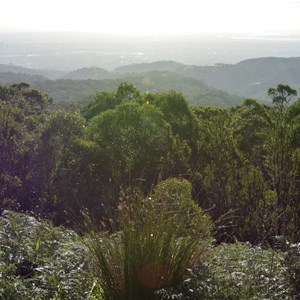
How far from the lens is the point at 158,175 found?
20.1ft

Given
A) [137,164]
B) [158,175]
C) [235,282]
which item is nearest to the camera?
[235,282]

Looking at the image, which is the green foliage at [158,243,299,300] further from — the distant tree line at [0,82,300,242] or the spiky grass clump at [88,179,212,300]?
the distant tree line at [0,82,300,242]

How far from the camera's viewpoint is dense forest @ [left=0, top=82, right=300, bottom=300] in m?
2.62

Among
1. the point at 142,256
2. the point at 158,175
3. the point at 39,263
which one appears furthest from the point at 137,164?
the point at 142,256

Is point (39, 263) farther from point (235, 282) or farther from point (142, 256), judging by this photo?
point (235, 282)

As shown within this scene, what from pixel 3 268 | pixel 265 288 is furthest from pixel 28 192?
pixel 265 288

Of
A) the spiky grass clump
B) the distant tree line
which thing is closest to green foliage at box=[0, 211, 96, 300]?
the spiky grass clump

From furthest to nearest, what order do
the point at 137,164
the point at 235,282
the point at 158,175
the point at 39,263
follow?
the point at 137,164 → the point at 158,175 → the point at 39,263 → the point at 235,282

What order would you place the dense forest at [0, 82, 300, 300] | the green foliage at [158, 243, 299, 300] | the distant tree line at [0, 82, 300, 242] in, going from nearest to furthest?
the green foliage at [158, 243, 299, 300] → the dense forest at [0, 82, 300, 300] → the distant tree line at [0, 82, 300, 242]

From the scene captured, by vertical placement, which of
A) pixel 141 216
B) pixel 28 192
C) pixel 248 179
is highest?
pixel 141 216

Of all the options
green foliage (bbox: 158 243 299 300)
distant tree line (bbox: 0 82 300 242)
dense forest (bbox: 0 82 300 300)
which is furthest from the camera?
Result: distant tree line (bbox: 0 82 300 242)

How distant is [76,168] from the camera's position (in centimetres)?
784

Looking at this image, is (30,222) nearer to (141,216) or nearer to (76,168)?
(141,216)

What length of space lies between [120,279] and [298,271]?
3.38ft
